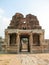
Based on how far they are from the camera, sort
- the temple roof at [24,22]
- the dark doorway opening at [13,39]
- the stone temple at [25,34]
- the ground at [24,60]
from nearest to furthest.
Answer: the ground at [24,60], the stone temple at [25,34], the dark doorway opening at [13,39], the temple roof at [24,22]

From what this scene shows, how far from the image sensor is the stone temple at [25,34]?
40.2 m

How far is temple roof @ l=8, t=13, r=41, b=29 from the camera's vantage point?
45409 millimetres

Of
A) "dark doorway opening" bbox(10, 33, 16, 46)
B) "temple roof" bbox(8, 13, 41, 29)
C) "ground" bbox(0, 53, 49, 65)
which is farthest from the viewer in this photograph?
"temple roof" bbox(8, 13, 41, 29)

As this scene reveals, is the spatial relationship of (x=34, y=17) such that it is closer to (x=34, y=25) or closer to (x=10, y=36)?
(x=34, y=25)

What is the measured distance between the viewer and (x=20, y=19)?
4641 centimetres

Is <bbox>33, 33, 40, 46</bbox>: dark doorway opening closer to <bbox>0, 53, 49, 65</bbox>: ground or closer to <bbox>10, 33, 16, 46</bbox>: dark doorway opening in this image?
<bbox>10, 33, 16, 46</bbox>: dark doorway opening

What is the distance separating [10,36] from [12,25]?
11.9 ft

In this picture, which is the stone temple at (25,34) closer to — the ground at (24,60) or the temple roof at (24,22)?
the temple roof at (24,22)

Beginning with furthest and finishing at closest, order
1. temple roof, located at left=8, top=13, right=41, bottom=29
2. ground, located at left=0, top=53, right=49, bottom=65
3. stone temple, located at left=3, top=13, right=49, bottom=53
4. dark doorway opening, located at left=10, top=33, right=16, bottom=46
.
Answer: temple roof, located at left=8, top=13, right=41, bottom=29
dark doorway opening, located at left=10, top=33, right=16, bottom=46
stone temple, located at left=3, top=13, right=49, bottom=53
ground, located at left=0, top=53, right=49, bottom=65

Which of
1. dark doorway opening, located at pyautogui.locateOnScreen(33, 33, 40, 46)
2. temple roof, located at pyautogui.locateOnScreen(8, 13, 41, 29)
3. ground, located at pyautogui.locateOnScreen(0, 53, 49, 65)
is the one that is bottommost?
ground, located at pyautogui.locateOnScreen(0, 53, 49, 65)

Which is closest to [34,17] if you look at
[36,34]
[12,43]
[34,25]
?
[34,25]

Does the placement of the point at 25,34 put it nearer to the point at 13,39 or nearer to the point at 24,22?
the point at 13,39

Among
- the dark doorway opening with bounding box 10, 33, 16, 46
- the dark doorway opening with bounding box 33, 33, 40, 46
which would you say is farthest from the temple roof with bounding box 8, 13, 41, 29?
the dark doorway opening with bounding box 10, 33, 16, 46

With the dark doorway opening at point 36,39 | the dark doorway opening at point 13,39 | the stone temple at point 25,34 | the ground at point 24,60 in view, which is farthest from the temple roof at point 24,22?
the ground at point 24,60
